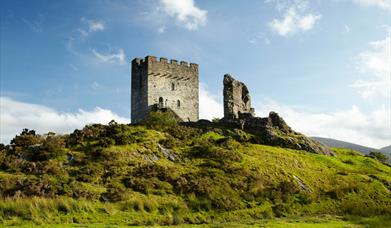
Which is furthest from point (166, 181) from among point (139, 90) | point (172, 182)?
point (139, 90)

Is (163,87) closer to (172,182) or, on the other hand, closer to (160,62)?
(160,62)

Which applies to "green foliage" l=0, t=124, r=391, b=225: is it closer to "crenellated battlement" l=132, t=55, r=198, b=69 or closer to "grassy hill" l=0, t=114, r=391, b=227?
"grassy hill" l=0, t=114, r=391, b=227

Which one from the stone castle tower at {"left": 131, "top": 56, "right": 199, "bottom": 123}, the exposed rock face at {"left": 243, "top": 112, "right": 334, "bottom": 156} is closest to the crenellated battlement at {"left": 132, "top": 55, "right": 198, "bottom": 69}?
the stone castle tower at {"left": 131, "top": 56, "right": 199, "bottom": 123}

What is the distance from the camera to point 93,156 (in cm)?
3228

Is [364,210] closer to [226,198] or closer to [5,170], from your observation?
[226,198]

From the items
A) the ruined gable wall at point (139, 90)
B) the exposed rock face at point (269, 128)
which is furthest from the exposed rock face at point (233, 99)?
the ruined gable wall at point (139, 90)

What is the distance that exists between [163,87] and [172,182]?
111 ft

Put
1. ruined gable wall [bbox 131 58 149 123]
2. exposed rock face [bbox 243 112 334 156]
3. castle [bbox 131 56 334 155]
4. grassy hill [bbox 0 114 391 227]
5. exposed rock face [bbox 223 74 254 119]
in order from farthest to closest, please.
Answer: ruined gable wall [bbox 131 58 149 123]
exposed rock face [bbox 223 74 254 119]
castle [bbox 131 56 334 155]
exposed rock face [bbox 243 112 334 156]
grassy hill [bbox 0 114 391 227]

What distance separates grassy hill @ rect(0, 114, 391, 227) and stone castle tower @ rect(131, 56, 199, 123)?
58.6 feet

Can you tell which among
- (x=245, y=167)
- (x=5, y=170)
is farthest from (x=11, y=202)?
Answer: (x=245, y=167)

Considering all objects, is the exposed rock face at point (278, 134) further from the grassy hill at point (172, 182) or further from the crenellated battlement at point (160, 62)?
the crenellated battlement at point (160, 62)

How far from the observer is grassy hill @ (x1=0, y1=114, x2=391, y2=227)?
24172 millimetres

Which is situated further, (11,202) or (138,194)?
(138,194)

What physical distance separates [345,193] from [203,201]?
43.1 feet
